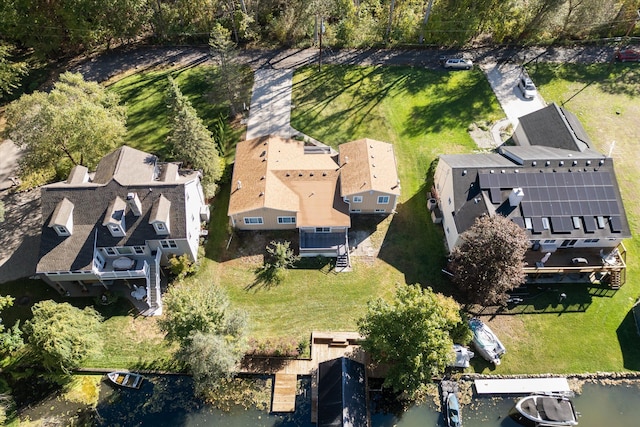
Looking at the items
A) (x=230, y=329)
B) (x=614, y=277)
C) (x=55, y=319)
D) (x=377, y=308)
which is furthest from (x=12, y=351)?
(x=614, y=277)

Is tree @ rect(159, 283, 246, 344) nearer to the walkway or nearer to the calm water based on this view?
the calm water

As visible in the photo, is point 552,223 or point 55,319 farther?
point 552,223

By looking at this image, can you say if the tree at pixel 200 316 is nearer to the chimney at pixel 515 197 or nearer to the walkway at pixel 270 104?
the walkway at pixel 270 104

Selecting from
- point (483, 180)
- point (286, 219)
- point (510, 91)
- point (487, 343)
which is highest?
point (510, 91)

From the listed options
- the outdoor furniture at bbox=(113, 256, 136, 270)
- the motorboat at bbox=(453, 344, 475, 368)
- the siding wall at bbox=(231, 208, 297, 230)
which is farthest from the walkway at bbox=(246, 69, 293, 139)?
the motorboat at bbox=(453, 344, 475, 368)

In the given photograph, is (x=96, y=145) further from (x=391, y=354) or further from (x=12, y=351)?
(x=391, y=354)

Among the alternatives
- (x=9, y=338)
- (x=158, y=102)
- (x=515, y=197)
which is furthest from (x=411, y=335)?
(x=158, y=102)

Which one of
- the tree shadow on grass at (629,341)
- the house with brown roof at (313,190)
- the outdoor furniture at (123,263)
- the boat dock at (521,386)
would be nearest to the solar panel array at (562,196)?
the tree shadow on grass at (629,341)

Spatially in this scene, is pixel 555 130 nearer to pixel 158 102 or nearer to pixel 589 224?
pixel 589 224
